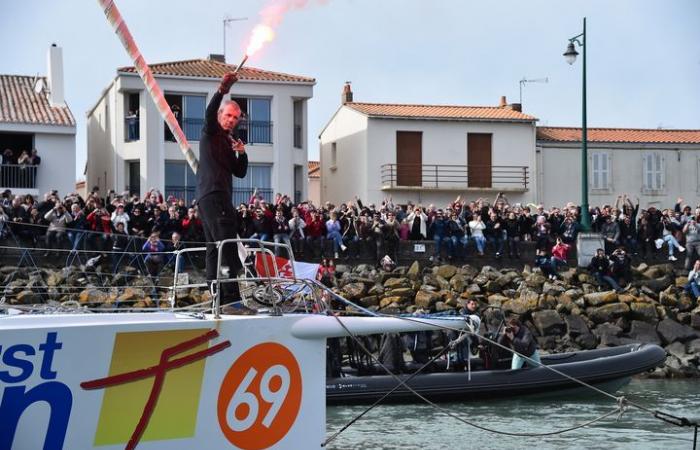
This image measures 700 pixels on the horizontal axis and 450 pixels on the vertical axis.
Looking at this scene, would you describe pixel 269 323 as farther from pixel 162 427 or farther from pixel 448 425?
pixel 448 425

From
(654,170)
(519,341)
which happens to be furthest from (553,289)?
(654,170)

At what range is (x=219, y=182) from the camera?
9258 millimetres

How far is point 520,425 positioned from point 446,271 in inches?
462

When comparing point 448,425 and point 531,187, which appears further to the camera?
point 531,187

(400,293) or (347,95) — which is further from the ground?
(347,95)

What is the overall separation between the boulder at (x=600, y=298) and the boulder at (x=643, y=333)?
1.03 metres

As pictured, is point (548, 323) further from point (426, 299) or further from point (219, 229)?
point (219, 229)

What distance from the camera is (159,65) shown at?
36.3m

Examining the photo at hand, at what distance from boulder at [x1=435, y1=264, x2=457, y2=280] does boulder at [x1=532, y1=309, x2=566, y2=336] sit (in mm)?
3024

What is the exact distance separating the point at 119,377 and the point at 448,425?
31.4 ft

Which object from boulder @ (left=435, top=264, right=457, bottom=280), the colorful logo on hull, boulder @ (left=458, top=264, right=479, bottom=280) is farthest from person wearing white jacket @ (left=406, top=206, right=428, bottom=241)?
the colorful logo on hull

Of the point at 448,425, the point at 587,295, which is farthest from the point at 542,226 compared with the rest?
the point at 448,425

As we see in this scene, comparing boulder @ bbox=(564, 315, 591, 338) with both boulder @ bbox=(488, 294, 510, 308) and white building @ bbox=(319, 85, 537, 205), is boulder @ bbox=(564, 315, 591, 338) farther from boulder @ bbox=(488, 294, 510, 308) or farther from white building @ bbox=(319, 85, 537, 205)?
white building @ bbox=(319, 85, 537, 205)

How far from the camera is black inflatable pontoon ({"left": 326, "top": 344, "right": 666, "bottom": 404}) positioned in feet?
57.0
